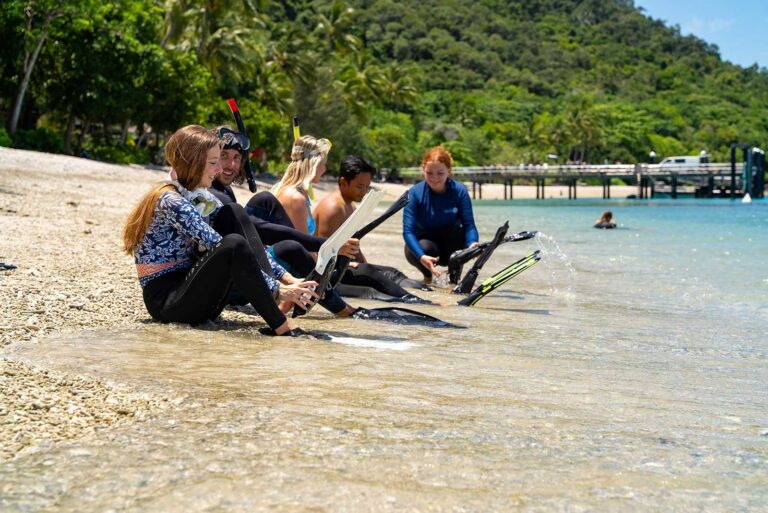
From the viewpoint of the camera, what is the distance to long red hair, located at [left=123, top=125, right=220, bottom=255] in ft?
18.1

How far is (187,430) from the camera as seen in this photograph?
11.0 feet

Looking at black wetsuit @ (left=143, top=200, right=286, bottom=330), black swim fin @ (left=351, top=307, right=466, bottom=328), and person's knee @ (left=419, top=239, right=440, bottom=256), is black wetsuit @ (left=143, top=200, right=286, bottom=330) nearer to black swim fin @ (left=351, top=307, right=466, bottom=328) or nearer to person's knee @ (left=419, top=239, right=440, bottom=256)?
black swim fin @ (left=351, top=307, right=466, bottom=328)

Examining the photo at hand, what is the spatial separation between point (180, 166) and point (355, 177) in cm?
244

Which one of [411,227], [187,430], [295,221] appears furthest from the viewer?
[411,227]

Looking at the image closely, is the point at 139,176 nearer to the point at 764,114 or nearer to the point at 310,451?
the point at 310,451

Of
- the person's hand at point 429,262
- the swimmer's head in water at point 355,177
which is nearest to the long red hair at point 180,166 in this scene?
the swimmer's head in water at point 355,177

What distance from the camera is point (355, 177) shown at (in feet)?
25.6

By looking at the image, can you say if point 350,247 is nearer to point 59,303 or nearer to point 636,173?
point 59,303

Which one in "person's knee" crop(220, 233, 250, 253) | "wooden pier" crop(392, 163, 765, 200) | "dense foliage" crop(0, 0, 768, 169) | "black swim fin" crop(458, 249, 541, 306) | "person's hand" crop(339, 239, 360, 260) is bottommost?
"wooden pier" crop(392, 163, 765, 200)

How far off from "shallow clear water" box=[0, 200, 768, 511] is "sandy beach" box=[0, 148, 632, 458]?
0.58ft

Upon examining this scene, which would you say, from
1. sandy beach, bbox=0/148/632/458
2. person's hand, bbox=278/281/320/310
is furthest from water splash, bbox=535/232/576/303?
sandy beach, bbox=0/148/632/458

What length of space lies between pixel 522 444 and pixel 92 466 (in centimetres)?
147

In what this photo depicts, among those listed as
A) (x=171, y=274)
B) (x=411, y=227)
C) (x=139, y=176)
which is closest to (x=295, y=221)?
(x=171, y=274)

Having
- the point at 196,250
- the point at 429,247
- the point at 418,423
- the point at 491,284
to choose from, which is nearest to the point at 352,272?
the point at 491,284
